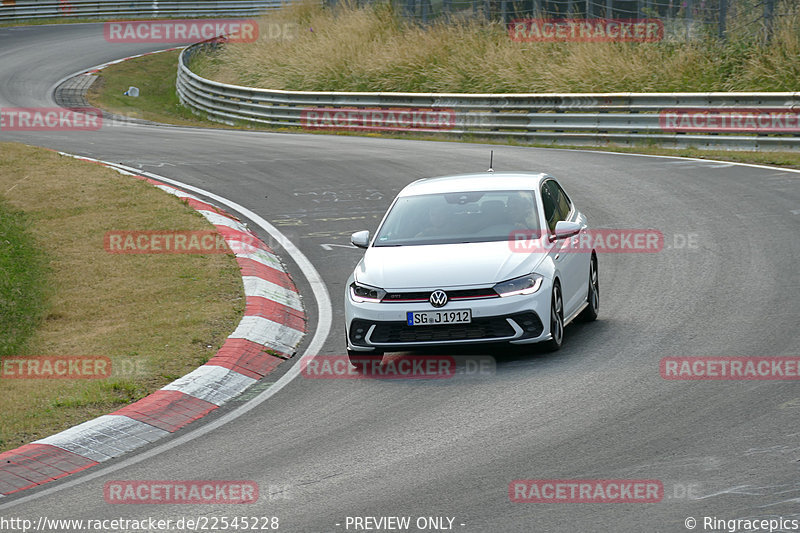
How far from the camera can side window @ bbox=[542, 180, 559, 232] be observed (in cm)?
1062

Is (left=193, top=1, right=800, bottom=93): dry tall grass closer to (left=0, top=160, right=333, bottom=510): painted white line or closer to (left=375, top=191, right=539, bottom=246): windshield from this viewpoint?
(left=0, top=160, right=333, bottom=510): painted white line

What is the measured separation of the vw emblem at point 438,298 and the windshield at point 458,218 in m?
0.95

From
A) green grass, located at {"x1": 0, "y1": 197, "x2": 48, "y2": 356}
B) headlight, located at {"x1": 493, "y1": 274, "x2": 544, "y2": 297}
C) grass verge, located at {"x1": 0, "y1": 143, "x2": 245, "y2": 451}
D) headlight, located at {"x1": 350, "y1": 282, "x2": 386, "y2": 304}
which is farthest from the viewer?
green grass, located at {"x1": 0, "y1": 197, "x2": 48, "y2": 356}

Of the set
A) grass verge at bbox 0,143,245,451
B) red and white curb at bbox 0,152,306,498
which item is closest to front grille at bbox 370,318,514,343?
red and white curb at bbox 0,152,306,498

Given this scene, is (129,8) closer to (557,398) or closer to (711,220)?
(711,220)

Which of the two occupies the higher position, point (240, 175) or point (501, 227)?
point (501, 227)

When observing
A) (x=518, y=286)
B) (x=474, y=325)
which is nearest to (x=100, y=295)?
(x=474, y=325)

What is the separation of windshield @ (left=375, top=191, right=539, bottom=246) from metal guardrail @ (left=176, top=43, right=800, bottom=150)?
11.6 meters

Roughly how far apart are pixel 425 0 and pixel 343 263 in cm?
2220

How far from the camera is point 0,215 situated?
16.1 meters

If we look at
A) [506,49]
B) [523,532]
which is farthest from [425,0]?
[523,532]

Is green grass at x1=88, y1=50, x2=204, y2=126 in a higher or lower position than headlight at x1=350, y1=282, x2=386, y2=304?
lower

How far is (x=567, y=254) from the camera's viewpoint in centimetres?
1039

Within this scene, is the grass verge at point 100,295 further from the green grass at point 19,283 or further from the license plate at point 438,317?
the license plate at point 438,317
